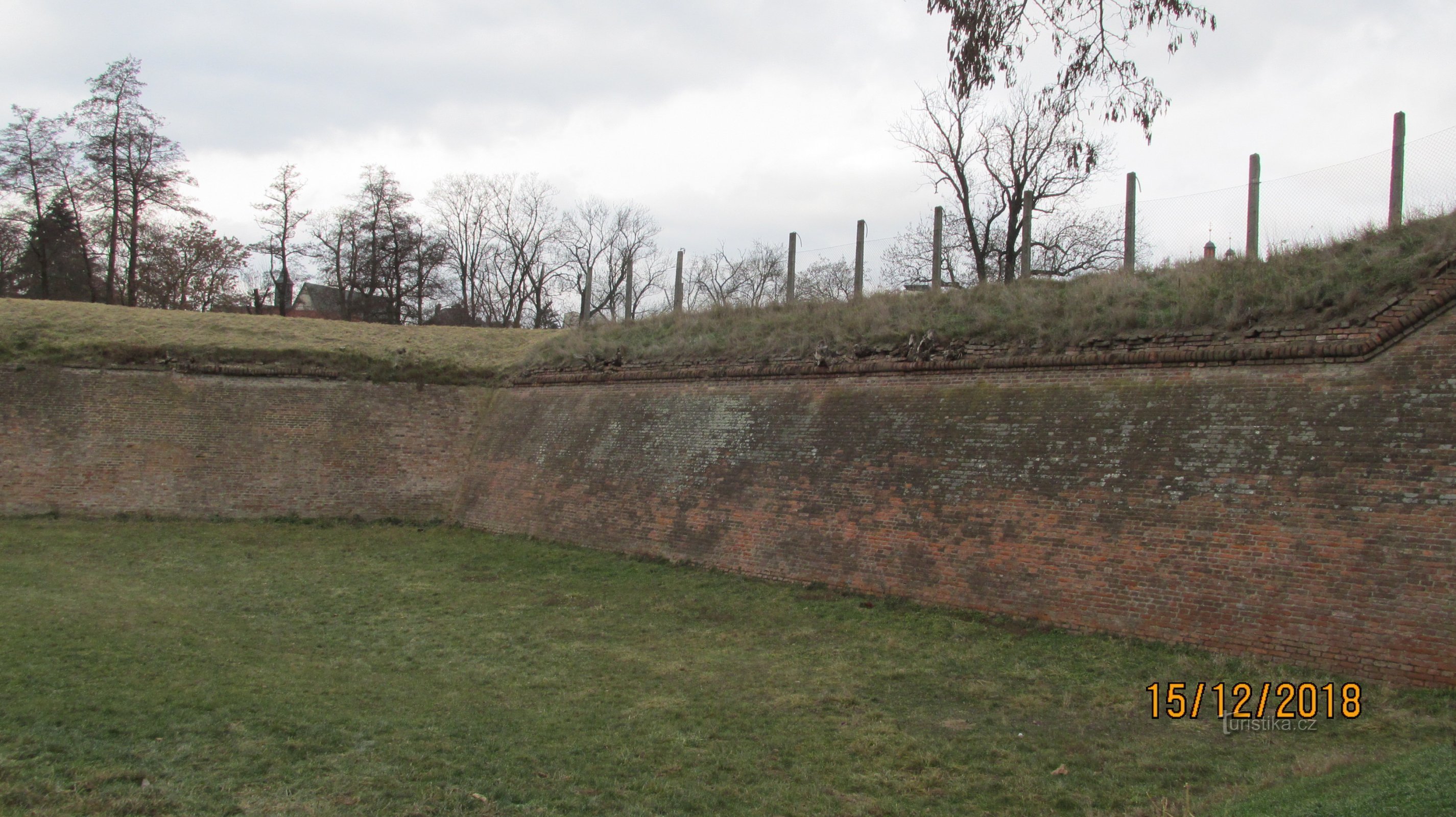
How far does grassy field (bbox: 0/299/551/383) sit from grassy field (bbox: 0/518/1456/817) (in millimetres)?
7085

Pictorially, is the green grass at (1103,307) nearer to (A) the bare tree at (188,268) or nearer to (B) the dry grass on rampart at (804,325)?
(B) the dry grass on rampart at (804,325)

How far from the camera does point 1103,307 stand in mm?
10398

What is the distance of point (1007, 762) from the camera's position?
605 cm

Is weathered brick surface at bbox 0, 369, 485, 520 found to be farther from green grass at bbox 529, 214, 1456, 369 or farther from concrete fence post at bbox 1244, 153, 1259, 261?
concrete fence post at bbox 1244, 153, 1259, 261

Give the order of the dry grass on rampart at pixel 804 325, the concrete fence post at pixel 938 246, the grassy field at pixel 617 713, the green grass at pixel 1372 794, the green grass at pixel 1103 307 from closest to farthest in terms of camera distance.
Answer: the green grass at pixel 1372 794 → the grassy field at pixel 617 713 → the green grass at pixel 1103 307 → the dry grass on rampart at pixel 804 325 → the concrete fence post at pixel 938 246

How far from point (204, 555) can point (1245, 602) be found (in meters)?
13.7

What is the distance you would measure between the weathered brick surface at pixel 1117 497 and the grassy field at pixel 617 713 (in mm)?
472

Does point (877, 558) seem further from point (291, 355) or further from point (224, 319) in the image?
point (224, 319)

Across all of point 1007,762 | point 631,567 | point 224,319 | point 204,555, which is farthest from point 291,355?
point 1007,762

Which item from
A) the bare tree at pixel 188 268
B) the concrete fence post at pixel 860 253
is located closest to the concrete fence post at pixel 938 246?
the concrete fence post at pixel 860 253

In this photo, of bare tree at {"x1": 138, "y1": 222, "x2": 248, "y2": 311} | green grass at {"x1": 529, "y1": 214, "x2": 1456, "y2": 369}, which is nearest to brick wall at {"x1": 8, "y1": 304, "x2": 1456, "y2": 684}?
green grass at {"x1": 529, "y1": 214, "x2": 1456, "y2": 369}

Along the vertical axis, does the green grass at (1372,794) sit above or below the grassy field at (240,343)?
below

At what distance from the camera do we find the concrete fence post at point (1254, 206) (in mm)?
12070

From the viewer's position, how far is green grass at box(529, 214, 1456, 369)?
28.0 feet
